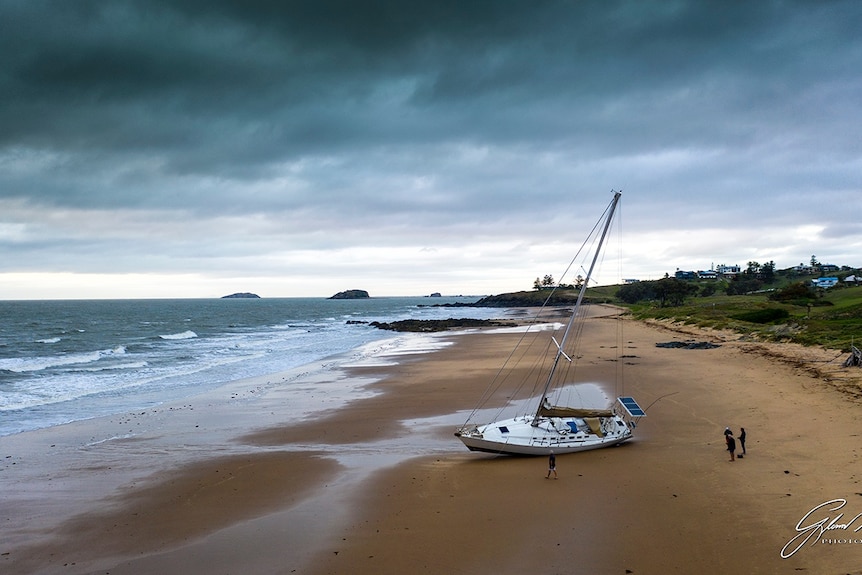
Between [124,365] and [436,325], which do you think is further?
[436,325]

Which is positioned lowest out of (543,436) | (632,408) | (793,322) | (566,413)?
(543,436)

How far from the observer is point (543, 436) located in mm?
18578

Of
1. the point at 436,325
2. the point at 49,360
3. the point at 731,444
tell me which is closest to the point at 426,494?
the point at 731,444

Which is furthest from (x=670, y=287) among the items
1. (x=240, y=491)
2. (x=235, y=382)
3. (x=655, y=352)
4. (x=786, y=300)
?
(x=240, y=491)

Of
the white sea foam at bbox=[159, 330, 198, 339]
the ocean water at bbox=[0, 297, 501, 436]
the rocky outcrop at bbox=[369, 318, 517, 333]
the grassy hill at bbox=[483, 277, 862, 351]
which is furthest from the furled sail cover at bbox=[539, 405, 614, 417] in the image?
the white sea foam at bbox=[159, 330, 198, 339]

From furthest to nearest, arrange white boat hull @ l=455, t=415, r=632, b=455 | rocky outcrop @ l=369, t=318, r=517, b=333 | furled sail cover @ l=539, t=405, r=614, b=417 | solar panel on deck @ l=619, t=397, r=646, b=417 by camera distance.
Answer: rocky outcrop @ l=369, t=318, r=517, b=333, solar panel on deck @ l=619, t=397, r=646, b=417, furled sail cover @ l=539, t=405, r=614, b=417, white boat hull @ l=455, t=415, r=632, b=455

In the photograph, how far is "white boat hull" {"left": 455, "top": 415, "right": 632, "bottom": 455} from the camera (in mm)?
18172

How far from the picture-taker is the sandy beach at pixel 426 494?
11.5 m
